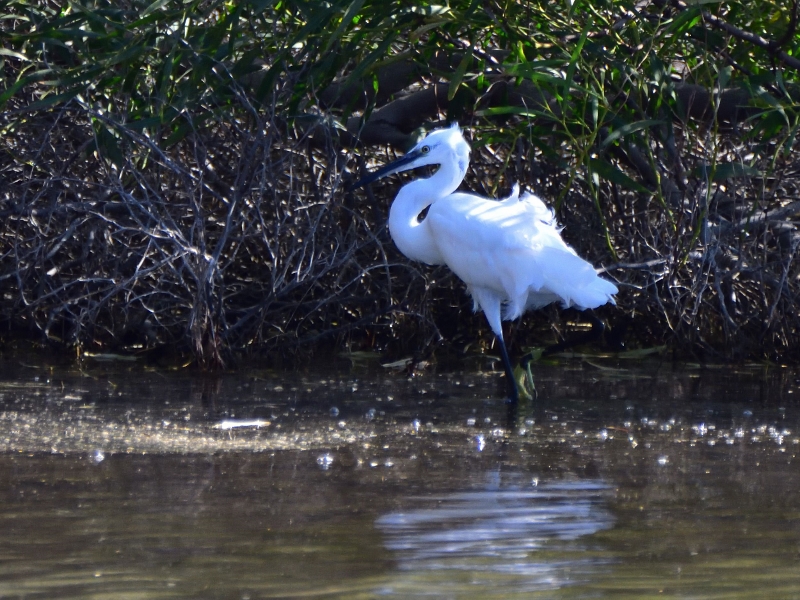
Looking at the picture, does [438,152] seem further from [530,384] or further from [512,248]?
[530,384]

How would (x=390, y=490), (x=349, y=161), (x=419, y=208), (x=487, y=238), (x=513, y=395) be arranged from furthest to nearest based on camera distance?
(x=349, y=161) → (x=419, y=208) → (x=487, y=238) → (x=513, y=395) → (x=390, y=490)

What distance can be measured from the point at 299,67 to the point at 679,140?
2.11m

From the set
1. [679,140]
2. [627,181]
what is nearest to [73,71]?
[627,181]

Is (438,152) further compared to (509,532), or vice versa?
(438,152)

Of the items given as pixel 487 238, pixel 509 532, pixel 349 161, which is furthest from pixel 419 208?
pixel 509 532

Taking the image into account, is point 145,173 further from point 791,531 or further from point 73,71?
point 791,531

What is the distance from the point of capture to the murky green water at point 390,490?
290 centimetres

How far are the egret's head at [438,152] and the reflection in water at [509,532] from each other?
2.41m

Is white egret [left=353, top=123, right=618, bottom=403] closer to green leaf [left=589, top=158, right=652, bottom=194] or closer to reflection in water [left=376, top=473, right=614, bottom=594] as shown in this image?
green leaf [left=589, top=158, right=652, bottom=194]

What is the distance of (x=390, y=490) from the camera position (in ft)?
12.4

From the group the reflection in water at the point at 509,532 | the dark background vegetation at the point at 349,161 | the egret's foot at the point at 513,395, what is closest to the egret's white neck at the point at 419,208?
the dark background vegetation at the point at 349,161

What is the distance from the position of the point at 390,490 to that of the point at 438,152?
2.54 m

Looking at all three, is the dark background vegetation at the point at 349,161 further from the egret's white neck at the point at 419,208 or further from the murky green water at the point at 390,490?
the murky green water at the point at 390,490

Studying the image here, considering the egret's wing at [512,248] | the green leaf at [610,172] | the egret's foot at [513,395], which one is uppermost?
the green leaf at [610,172]
